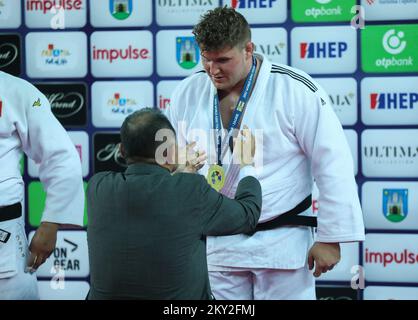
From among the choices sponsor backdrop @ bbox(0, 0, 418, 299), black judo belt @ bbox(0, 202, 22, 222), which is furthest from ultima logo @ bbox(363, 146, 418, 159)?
black judo belt @ bbox(0, 202, 22, 222)

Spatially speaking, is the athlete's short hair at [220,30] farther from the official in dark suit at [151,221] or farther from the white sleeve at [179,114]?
the official in dark suit at [151,221]

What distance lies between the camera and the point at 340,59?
2734 millimetres

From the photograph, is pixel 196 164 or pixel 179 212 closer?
pixel 179 212

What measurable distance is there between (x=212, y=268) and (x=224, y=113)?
0.53 metres

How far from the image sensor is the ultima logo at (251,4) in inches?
108

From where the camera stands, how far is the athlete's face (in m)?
2.24

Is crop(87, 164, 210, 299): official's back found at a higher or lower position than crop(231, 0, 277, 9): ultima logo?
lower

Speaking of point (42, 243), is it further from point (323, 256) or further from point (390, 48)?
point (390, 48)

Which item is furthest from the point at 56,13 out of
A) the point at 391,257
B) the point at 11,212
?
the point at 391,257

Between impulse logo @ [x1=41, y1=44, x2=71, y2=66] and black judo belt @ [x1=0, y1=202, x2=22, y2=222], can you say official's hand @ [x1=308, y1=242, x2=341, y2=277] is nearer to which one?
black judo belt @ [x1=0, y1=202, x2=22, y2=222]

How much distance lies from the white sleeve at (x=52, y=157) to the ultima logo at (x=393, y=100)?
115 cm

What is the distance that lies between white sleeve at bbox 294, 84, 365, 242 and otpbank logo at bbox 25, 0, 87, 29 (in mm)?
1049

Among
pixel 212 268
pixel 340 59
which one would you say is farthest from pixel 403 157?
pixel 212 268
